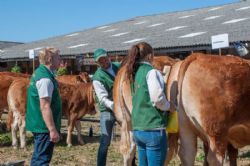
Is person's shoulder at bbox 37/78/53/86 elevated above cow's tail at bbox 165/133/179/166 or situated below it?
above

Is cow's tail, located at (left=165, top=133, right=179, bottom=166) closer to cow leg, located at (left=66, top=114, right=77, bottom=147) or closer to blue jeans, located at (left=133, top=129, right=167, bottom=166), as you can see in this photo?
blue jeans, located at (left=133, top=129, right=167, bottom=166)

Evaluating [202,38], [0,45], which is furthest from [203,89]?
[0,45]

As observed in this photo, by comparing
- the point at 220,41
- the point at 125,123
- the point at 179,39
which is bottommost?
the point at 125,123

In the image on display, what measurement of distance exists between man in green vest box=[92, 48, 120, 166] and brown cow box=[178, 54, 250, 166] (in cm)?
156

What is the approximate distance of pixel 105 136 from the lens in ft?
21.2

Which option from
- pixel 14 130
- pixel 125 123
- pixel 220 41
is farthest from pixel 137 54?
pixel 14 130

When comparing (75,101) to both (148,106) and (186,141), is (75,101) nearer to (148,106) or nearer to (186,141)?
(186,141)

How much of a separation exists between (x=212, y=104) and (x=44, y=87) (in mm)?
1837

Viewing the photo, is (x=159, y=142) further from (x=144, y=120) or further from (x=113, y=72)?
(x=113, y=72)

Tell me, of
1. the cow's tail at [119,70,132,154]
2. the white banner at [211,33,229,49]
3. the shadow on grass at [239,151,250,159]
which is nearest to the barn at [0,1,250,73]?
the white banner at [211,33,229,49]

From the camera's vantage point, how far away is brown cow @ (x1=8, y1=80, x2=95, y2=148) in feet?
33.8

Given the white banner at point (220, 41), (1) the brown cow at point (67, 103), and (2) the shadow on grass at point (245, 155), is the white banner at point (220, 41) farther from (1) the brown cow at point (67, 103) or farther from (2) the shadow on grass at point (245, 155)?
(1) the brown cow at point (67, 103)

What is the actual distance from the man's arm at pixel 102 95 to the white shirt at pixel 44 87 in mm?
1296

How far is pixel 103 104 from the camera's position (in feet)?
20.9
